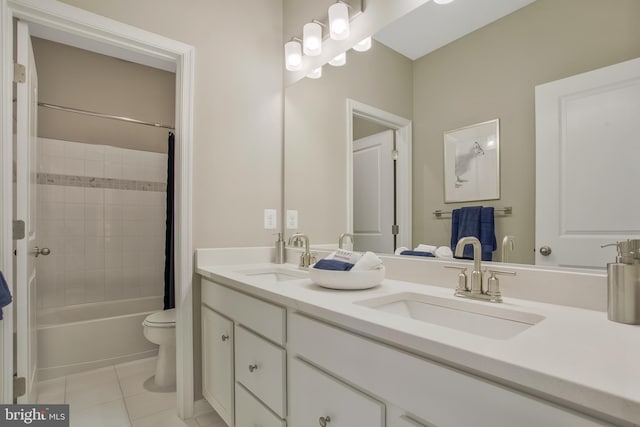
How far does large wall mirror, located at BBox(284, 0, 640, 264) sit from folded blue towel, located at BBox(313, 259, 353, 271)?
1.11 feet

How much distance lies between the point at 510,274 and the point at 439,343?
1.83ft

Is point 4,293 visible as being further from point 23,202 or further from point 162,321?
point 162,321

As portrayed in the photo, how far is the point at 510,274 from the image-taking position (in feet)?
3.41

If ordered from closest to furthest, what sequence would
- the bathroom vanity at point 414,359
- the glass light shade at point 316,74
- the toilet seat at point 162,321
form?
the bathroom vanity at point 414,359, the glass light shade at point 316,74, the toilet seat at point 162,321

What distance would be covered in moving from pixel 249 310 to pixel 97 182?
2.40 metres

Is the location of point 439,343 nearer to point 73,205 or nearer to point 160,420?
point 160,420

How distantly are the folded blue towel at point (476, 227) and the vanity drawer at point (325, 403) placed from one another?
2.12ft

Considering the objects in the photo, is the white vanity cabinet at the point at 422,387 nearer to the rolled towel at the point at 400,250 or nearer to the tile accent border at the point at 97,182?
the rolled towel at the point at 400,250

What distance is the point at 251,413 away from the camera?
4.24 ft

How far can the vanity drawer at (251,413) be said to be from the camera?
116 cm

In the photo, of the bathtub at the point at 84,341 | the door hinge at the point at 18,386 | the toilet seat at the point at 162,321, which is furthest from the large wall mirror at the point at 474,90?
the bathtub at the point at 84,341

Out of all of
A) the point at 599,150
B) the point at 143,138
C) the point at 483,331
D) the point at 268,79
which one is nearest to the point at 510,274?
the point at 483,331

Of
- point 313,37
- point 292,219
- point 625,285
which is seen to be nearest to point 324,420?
point 625,285

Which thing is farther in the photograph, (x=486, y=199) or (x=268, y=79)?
(x=268, y=79)
